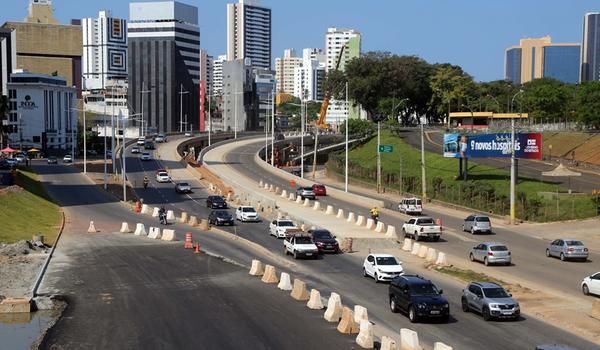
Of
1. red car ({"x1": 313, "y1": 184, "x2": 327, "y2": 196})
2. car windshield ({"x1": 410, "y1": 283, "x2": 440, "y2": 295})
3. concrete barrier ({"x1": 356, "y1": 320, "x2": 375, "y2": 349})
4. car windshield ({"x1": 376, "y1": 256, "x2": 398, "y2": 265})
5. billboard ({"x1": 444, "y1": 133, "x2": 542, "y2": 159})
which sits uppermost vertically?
billboard ({"x1": 444, "y1": 133, "x2": 542, "y2": 159})

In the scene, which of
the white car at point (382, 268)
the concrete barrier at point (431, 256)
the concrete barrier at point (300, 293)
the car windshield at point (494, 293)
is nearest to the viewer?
the car windshield at point (494, 293)

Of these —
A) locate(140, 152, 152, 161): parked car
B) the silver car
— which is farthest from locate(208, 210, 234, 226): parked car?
locate(140, 152, 152, 161): parked car

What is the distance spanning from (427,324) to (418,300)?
34.1 inches

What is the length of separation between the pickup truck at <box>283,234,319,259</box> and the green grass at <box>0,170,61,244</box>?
1541 cm

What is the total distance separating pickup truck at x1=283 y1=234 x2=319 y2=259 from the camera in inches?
1720

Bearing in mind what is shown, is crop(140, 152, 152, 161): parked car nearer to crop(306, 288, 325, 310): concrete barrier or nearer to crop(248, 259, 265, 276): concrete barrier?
crop(248, 259, 265, 276): concrete barrier

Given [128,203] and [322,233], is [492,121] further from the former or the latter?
→ [322,233]

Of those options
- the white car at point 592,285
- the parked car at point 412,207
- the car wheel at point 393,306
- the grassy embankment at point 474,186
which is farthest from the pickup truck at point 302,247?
the grassy embankment at point 474,186

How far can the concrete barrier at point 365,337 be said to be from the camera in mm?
22766

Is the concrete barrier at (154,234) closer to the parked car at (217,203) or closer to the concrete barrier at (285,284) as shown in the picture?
the concrete barrier at (285,284)

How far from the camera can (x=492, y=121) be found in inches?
5566

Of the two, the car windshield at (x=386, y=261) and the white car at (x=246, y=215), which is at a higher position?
the car windshield at (x=386, y=261)

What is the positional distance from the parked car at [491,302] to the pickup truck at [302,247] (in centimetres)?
1553

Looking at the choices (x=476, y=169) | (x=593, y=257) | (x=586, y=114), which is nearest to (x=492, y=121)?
(x=586, y=114)
